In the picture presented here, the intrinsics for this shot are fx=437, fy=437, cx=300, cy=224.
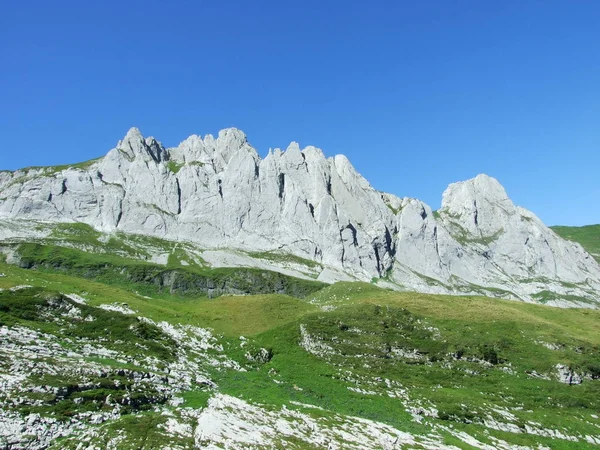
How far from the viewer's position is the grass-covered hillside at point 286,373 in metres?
29.1

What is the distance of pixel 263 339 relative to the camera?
57344mm

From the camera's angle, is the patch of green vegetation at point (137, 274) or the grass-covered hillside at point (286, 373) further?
the patch of green vegetation at point (137, 274)

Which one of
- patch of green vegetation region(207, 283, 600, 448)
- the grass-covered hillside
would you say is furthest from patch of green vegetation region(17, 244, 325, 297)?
patch of green vegetation region(207, 283, 600, 448)

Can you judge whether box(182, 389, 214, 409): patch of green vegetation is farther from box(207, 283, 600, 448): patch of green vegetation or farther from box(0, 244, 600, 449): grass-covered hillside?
box(207, 283, 600, 448): patch of green vegetation

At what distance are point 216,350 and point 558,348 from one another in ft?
147

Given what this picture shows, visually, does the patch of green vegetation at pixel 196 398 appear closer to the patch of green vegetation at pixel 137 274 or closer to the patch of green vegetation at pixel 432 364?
the patch of green vegetation at pixel 432 364

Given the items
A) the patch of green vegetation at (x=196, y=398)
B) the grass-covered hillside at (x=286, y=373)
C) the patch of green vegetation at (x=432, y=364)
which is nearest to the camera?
the grass-covered hillside at (x=286, y=373)

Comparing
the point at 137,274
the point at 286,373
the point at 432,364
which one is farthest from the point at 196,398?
the point at 137,274

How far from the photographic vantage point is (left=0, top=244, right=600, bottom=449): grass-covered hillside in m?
29.1

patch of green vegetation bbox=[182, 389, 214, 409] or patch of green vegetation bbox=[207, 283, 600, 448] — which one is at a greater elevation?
patch of green vegetation bbox=[207, 283, 600, 448]

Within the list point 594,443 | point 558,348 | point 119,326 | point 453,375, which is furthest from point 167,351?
point 558,348

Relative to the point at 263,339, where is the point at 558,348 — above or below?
above

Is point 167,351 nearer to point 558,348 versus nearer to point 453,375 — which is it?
point 453,375

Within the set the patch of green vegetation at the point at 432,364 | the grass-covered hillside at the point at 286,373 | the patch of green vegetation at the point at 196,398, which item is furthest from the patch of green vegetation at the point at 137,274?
the patch of green vegetation at the point at 196,398
